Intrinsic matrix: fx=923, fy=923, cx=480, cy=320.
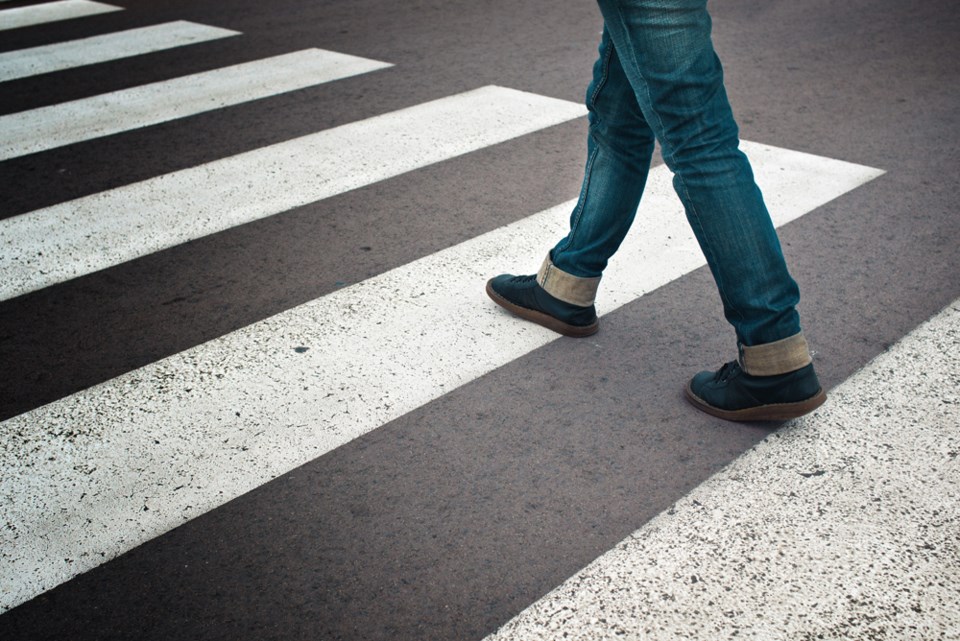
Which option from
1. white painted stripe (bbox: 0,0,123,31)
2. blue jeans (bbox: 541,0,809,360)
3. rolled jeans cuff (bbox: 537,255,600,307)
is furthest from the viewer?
white painted stripe (bbox: 0,0,123,31)

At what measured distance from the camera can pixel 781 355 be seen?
7.89 ft

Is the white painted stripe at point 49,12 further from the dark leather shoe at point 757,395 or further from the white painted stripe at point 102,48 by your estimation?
the dark leather shoe at point 757,395

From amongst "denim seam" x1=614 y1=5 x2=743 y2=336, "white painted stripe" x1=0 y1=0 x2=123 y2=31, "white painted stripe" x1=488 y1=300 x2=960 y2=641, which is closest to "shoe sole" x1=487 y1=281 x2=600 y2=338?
"denim seam" x1=614 y1=5 x2=743 y2=336

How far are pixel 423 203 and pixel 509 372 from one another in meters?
1.42

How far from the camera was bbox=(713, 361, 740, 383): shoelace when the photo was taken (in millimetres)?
2537

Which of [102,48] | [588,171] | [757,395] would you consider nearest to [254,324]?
[588,171]

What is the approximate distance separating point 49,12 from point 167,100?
3.14m

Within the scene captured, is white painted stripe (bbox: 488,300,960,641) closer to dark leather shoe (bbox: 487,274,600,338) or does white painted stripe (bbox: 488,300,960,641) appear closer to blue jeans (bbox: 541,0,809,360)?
blue jeans (bbox: 541,0,809,360)

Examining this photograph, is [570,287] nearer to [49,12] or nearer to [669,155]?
[669,155]

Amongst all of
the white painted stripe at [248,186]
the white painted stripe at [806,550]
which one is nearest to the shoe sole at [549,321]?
the white painted stripe at [806,550]

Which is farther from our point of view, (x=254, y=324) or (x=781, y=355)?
(x=254, y=324)

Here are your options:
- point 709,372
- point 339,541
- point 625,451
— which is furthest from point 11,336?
point 709,372

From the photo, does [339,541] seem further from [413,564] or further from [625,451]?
[625,451]

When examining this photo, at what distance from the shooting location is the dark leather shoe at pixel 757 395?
7.98 ft
